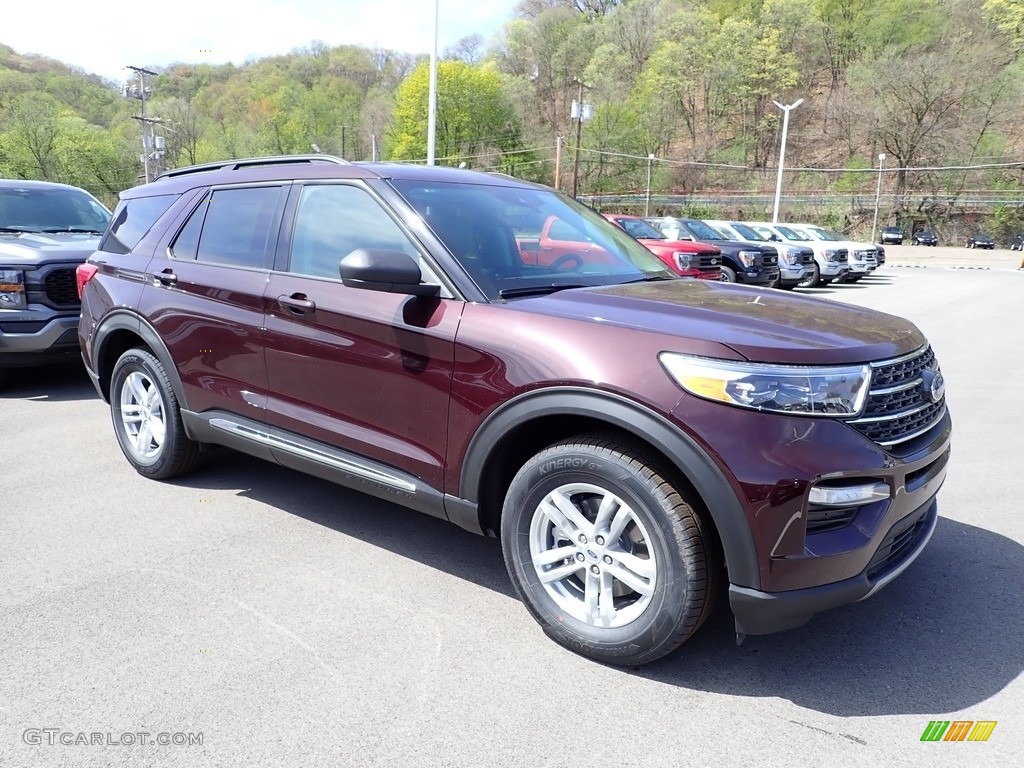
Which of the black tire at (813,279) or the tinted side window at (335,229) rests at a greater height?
the tinted side window at (335,229)

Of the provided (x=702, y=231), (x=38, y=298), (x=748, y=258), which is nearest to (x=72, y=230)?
(x=38, y=298)

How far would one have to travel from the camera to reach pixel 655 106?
267 feet

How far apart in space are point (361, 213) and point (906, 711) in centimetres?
286

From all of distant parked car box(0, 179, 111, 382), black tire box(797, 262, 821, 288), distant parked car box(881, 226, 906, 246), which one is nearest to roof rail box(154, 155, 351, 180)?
distant parked car box(0, 179, 111, 382)

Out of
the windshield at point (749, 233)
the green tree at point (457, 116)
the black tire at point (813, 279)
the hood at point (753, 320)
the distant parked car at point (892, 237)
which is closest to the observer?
the hood at point (753, 320)

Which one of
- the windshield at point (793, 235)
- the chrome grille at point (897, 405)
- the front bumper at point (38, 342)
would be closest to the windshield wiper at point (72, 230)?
the front bumper at point (38, 342)

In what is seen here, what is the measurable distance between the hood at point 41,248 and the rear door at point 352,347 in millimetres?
4008

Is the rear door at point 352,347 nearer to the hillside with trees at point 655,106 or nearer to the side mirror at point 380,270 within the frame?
the side mirror at point 380,270

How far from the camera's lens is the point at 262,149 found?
8350 centimetres

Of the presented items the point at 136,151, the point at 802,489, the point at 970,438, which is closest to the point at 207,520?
the point at 802,489

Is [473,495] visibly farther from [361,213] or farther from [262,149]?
[262,149]

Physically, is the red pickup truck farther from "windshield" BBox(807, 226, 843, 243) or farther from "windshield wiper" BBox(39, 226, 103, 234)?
"windshield" BBox(807, 226, 843, 243)

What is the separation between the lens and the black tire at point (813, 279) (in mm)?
19547

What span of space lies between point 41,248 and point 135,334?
2937mm
